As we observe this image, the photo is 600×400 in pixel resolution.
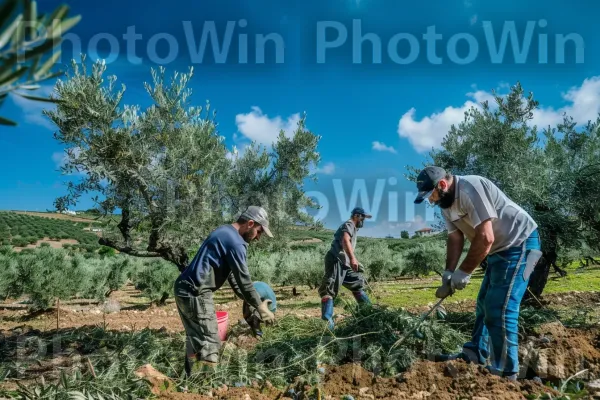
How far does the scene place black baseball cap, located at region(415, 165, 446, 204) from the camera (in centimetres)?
442

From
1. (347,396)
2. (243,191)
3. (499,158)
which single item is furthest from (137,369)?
(499,158)

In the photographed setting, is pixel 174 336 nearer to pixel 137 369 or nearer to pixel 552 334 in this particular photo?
pixel 137 369

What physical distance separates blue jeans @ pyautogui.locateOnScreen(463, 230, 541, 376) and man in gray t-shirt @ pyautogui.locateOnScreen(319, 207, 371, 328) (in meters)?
3.23

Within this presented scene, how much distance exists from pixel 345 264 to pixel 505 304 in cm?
365

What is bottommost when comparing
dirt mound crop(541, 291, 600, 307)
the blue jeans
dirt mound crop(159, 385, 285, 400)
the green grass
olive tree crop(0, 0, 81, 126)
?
the green grass

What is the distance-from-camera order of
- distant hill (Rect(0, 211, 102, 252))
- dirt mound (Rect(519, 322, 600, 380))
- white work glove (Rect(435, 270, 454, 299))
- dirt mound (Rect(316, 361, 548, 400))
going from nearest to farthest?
1. dirt mound (Rect(316, 361, 548, 400))
2. dirt mound (Rect(519, 322, 600, 380))
3. white work glove (Rect(435, 270, 454, 299))
4. distant hill (Rect(0, 211, 102, 252))

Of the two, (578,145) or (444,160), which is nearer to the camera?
(578,145)

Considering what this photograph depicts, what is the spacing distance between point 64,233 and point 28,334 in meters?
71.4

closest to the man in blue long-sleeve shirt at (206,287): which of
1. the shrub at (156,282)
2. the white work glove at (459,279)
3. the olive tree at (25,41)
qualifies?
the white work glove at (459,279)

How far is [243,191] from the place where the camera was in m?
10.9

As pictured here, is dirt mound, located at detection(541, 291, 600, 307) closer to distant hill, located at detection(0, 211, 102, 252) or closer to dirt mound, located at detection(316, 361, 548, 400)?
dirt mound, located at detection(316, 361, 548, 400)

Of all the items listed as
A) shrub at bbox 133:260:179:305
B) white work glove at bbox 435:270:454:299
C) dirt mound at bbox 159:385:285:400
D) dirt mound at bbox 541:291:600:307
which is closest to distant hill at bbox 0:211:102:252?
shrub at bbox 133:260:179:305

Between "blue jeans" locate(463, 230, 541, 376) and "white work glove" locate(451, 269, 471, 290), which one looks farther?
"white work glove" locate(451, 269, 471, 290)

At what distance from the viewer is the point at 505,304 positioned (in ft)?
13.9
